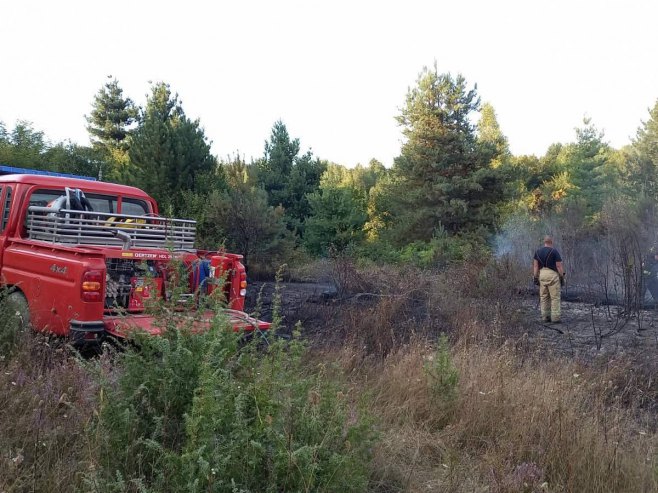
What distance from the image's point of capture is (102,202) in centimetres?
712

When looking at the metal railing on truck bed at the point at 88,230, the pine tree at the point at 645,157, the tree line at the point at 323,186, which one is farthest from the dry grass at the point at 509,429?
the pine tree at the point at 645,157

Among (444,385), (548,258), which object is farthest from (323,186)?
(444,385)

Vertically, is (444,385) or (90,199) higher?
(90,199)

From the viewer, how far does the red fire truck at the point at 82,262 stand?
5.05 metres

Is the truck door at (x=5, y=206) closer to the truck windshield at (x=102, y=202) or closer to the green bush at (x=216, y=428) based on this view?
the truck windshield at (x=102, y=202)

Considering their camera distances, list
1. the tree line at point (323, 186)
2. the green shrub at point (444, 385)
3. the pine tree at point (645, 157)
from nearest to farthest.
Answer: the green shrub at point (444, 385)
the tree line at point (323, 186)
the pine tree at point (645, 157)

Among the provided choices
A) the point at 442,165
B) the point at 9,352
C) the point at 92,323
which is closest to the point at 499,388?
the point at 92,323

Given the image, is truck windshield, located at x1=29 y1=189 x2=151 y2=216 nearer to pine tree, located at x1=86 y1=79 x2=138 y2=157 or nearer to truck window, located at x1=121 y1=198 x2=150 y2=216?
truck window, located at x1=121 y1=198 x2=150 y2=216

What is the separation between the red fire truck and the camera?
505 centimetres

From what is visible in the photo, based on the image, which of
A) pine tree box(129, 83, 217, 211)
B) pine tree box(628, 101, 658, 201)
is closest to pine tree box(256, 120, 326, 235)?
pine tree box(129, 83, 217, 211)

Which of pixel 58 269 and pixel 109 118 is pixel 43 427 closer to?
pixel 58 269

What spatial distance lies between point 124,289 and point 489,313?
17.4 feet

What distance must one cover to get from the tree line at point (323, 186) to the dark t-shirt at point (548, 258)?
567 cm

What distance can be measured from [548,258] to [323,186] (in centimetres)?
1551
